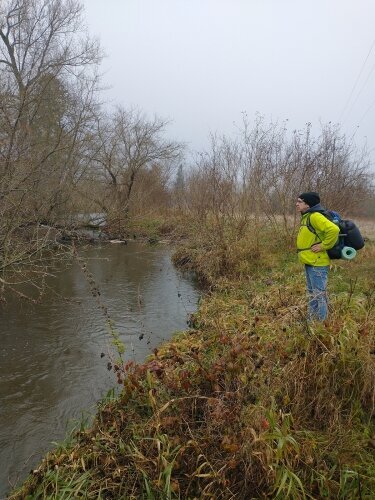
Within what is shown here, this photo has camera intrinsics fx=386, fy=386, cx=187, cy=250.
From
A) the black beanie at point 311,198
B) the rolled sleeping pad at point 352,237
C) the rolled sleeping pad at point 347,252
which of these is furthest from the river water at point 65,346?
the rolled sleeping pad at point 352,237

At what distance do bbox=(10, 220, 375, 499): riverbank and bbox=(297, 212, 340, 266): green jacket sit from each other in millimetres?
874

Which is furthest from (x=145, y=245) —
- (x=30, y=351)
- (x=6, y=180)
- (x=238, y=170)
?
(x=30, y=351)

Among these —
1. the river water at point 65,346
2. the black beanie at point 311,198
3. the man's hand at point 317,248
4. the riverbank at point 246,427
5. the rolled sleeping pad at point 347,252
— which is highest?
the black beanie at point 311,198

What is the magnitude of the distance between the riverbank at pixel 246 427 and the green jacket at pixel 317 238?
874 mm

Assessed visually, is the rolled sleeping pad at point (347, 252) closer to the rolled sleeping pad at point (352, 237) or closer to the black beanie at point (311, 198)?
the rolled sleeping pad at point (352, 237)

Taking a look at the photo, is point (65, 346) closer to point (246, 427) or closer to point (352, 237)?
point (246, 427)

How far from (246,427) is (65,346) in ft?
15.5

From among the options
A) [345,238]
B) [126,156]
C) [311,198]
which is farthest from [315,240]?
[126,156]

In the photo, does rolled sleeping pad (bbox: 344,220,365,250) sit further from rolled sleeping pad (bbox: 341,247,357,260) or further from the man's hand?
the man's hand

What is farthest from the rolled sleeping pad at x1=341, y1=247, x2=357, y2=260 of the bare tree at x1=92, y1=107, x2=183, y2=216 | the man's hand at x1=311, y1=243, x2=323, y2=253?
the bare tree at x1=92, y1=107, x2=183, y2=216

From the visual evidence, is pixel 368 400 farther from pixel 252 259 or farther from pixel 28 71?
pixel 28 71

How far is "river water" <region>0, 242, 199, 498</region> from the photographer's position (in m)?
4.46

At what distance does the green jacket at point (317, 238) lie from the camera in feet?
16.8

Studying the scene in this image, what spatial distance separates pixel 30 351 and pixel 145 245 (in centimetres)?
1311
